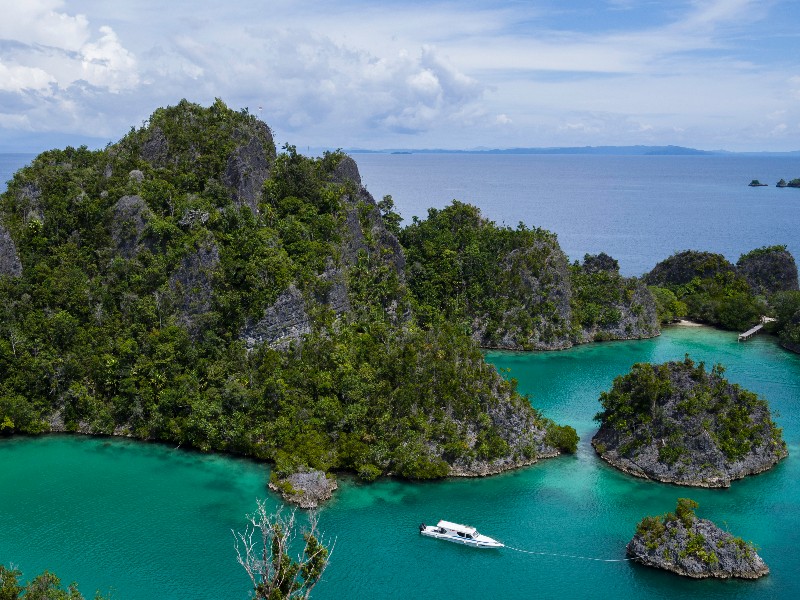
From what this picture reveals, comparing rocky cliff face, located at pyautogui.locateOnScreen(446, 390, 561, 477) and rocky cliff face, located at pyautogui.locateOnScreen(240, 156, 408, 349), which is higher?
rocky cliff face, located at pyautogui.locateOnScreen(240, 156, 408, 349)

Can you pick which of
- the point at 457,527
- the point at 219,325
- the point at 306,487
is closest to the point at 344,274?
the point at 219,325

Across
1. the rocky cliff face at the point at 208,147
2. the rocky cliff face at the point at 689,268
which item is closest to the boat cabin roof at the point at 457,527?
the rocky cliff face at the point at 208,147

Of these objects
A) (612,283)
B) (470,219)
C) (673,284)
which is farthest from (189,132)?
(673,284)

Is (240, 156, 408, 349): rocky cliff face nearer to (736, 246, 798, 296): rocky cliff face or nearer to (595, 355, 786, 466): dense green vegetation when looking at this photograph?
(595, 355, 786, 466): dense green vegetation

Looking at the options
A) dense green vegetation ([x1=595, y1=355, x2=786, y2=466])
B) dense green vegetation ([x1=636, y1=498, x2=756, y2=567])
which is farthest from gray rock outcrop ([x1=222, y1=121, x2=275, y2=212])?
dense green vegetation ([x1=636, y1=498, x2=756, y2=567])

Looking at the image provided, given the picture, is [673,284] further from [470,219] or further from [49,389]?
[49,389]

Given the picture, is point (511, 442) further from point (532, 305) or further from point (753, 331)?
point (753, 331)

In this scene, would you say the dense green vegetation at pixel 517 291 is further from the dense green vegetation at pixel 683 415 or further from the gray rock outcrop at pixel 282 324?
the dense green vegetation at pixel 683 415
